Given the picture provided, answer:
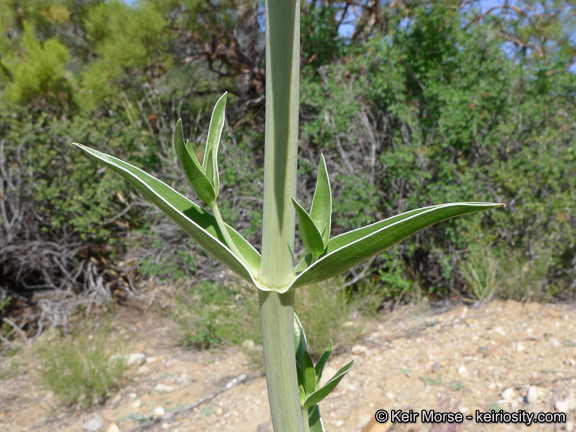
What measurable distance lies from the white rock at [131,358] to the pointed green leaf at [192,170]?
2.78m

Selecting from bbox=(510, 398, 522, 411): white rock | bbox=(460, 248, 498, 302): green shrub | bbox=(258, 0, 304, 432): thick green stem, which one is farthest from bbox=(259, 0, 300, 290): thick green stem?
bbox=(460, 248, 498, 302): green shrub

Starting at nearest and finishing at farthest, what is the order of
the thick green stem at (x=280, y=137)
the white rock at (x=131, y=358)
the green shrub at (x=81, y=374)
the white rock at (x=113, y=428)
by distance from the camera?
1. the thick green stem at (x=280, y=137)
2. the white rock at (x=113, y=428)
3. the green shrub at (x=81, y=374)
4. the white rock at (x=131, y=358)

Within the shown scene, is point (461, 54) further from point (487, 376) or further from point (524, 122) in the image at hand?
point (487, 376)

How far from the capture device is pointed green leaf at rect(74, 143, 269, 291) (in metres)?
0.45

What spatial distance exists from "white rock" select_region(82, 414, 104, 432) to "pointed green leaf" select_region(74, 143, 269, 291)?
241 centimetres

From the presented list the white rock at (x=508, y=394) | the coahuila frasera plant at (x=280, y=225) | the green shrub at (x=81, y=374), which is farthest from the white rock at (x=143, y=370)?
the coahuila frasera plant at (x=280, y=225)

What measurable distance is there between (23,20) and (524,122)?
541 centimetres

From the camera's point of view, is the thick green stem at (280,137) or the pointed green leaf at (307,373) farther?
the pointed green leaf at (307,373)

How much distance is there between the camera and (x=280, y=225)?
18.3 inches

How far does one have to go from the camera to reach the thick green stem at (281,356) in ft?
1.60

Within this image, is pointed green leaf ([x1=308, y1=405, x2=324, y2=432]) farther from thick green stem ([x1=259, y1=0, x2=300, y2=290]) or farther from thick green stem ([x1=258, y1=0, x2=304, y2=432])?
thick green stem ([x1=259, y1=0, x2=300, y2=290])

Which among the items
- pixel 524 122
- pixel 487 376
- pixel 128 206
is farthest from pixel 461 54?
pixel 128 206

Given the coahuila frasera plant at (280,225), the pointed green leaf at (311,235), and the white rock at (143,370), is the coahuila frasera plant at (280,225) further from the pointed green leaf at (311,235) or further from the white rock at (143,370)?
the white rock at (143,370)

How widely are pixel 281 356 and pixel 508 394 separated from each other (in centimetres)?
201
